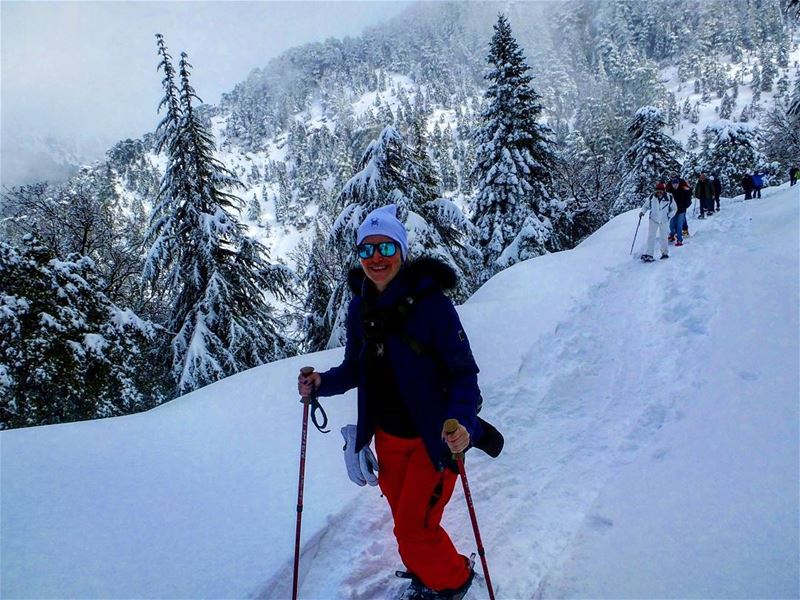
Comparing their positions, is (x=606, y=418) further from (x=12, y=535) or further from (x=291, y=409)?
(x=12, y=535)

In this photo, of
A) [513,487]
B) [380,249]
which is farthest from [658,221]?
[380,249]

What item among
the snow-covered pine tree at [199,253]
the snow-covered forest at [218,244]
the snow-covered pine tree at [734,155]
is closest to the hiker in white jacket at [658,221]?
the snow-covered forest at [218,244]

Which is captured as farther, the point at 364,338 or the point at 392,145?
the point at 392,145

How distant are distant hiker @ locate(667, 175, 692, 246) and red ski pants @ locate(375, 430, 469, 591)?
11.5 metres

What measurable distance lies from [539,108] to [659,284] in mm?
12908

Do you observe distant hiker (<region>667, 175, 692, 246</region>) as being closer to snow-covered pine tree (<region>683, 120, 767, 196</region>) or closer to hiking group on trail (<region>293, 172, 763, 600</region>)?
hiking group on trail (<region>293, 172, 763, 600</region>)

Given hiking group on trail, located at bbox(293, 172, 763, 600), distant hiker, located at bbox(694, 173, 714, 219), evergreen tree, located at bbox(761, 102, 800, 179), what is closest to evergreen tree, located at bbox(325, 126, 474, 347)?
distant hiker, located at bbox(694, 173, 714, 219)

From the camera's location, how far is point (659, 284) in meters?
→ 8.03

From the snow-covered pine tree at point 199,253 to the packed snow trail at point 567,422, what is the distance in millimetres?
7894

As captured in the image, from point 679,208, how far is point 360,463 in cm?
1227

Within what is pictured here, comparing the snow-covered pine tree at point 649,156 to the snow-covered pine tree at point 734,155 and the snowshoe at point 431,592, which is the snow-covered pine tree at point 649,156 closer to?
the snow-covered pine tree at point 734,155

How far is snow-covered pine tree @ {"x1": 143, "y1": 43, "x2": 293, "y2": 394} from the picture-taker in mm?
12250

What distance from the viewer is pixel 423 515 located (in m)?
2.40

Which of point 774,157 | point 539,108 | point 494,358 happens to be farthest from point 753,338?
point 774,157
